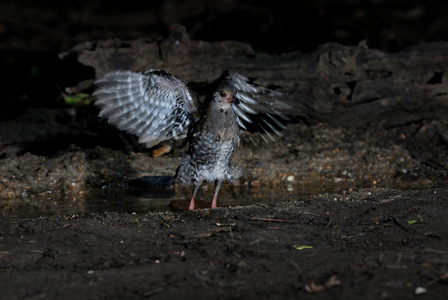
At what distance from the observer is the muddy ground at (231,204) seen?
132 inches

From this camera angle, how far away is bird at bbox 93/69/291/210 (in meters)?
5.90

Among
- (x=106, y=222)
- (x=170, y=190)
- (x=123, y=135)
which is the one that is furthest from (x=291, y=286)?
(x=123, y=135)

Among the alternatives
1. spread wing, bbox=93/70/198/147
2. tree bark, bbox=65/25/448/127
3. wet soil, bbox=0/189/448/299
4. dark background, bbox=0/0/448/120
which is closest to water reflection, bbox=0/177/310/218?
spread wing, bbox=93/70/198/147

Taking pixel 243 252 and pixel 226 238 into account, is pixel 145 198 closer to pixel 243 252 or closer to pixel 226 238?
pixel 226 238

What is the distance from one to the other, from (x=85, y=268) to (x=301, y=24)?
9583mm

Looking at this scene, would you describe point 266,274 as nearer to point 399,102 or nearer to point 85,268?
point 85,268

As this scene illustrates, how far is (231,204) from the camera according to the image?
6449 mm

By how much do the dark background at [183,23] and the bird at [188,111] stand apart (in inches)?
103

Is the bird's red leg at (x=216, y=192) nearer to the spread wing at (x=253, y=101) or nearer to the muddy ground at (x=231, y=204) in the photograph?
the muddy ground at (x=231, y=204)

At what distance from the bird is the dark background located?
261 centimetres

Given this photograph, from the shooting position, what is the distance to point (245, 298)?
311 centimetres

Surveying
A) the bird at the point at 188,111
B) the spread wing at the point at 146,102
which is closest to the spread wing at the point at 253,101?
the bird at the point at 188,111

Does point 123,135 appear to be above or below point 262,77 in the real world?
below

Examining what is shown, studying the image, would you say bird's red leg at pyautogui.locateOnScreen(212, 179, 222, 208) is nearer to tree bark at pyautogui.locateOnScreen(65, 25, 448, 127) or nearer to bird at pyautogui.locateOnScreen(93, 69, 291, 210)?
→ bird at pyautogui.locateOnScreen(93, 69, 291, 210)
